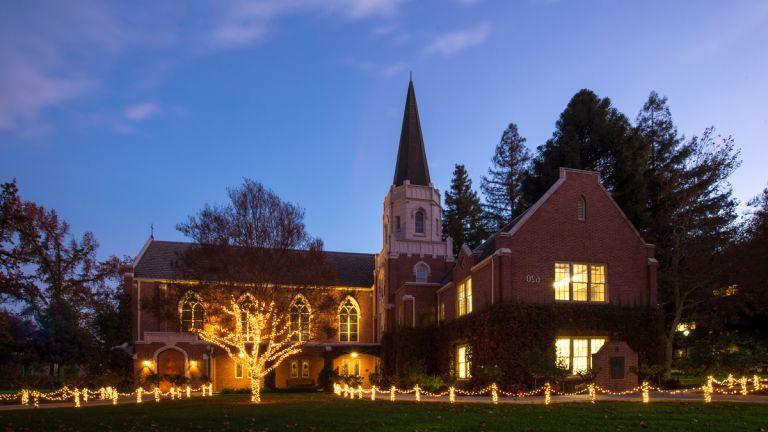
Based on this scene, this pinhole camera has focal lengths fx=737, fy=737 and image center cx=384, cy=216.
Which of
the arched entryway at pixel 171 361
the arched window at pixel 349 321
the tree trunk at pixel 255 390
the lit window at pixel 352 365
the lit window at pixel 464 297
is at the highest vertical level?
the lit window at pixel 464 297

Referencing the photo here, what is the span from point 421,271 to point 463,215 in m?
22.1

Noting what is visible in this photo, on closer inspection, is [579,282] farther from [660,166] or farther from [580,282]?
[660,166]

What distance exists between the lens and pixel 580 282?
34156mm

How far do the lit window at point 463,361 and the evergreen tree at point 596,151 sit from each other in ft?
48.6

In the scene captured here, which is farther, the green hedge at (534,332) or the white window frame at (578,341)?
the white window frame at (578,341)

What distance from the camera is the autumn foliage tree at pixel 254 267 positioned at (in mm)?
30406

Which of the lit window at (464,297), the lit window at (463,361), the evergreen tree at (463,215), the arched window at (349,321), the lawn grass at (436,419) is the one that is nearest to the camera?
the lawn grass at (436,419)

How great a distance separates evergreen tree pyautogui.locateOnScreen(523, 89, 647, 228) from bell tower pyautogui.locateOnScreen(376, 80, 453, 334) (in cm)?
731

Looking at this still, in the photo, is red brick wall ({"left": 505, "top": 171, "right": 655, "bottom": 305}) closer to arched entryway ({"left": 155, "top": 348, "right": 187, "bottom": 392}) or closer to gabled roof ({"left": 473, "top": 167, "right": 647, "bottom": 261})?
gabled roof ({"left": 473, "top": 167, "right": 647, "bottom": 261})

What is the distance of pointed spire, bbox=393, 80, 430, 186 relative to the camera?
5262 cm

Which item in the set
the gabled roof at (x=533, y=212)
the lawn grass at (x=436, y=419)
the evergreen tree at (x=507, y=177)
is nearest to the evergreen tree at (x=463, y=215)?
the evergreen tree at (x=507, y=177)

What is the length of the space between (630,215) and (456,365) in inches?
602

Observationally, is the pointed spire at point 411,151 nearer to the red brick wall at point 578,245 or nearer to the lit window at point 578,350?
the red brick wall at point 578,245

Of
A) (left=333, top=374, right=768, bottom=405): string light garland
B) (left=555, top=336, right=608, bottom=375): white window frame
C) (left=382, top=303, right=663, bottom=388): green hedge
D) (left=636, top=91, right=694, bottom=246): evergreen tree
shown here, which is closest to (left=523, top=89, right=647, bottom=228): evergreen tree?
(left=636, top=91, right=694, bottom=246): evergreen tree
